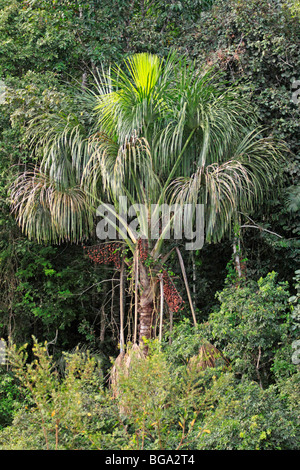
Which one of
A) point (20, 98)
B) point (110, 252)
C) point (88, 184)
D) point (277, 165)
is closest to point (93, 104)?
point (20, 98)

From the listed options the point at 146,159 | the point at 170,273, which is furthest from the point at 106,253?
the point at 146,159

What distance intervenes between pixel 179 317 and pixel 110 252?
1.01m

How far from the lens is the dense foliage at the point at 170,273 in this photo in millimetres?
3637

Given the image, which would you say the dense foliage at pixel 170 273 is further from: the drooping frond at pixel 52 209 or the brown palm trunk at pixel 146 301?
the drooping frond at pixel 52 209

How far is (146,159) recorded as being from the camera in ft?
15.9

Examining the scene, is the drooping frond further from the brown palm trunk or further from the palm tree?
the brown palm trunk

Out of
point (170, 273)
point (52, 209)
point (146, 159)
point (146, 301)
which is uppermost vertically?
point (146, 159)

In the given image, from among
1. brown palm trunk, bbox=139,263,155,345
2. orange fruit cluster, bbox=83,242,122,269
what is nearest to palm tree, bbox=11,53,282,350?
brown palm trunk, bbox=139,263,155,345

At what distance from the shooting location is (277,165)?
203 inches

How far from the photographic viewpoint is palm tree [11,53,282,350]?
478 centimetres

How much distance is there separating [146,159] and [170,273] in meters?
1.20

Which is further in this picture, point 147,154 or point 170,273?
point 170,273

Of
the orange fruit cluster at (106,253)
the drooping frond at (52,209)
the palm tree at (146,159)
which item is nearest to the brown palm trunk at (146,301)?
the palm tree at (146,159)

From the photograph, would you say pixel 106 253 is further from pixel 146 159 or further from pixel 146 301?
pixel 146 159
